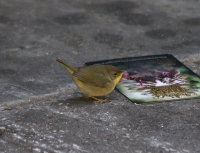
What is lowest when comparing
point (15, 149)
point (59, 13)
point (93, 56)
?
point (15, 149)

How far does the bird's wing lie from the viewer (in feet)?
14.6

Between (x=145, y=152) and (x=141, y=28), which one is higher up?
(x=141, y=28)

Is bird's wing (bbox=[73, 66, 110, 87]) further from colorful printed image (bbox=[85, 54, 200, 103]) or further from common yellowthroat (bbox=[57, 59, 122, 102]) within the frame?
colorful printed image (bbox=[85, 54, 200, 103])

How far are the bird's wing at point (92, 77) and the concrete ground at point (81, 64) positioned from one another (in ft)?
0.59

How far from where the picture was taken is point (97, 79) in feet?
14.7

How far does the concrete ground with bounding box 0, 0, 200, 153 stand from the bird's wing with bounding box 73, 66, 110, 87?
0.59 feet

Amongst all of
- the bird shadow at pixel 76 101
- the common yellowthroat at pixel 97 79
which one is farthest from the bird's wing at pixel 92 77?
the bird shadow at pixel 76 101

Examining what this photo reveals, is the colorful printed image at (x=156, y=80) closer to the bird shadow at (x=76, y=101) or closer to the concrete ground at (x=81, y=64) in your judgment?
the concrete ground at (x=81, y=64)

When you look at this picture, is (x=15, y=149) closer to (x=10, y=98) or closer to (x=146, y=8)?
(x=10, y=98)

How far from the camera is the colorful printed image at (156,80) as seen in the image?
15.3ft

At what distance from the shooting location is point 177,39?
5.89 m

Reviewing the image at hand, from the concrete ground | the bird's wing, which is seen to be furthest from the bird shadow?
the bird's wing

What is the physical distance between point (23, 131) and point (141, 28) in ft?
8.04

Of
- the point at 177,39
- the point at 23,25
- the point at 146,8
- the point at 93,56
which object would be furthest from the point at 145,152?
the point at 146,8
